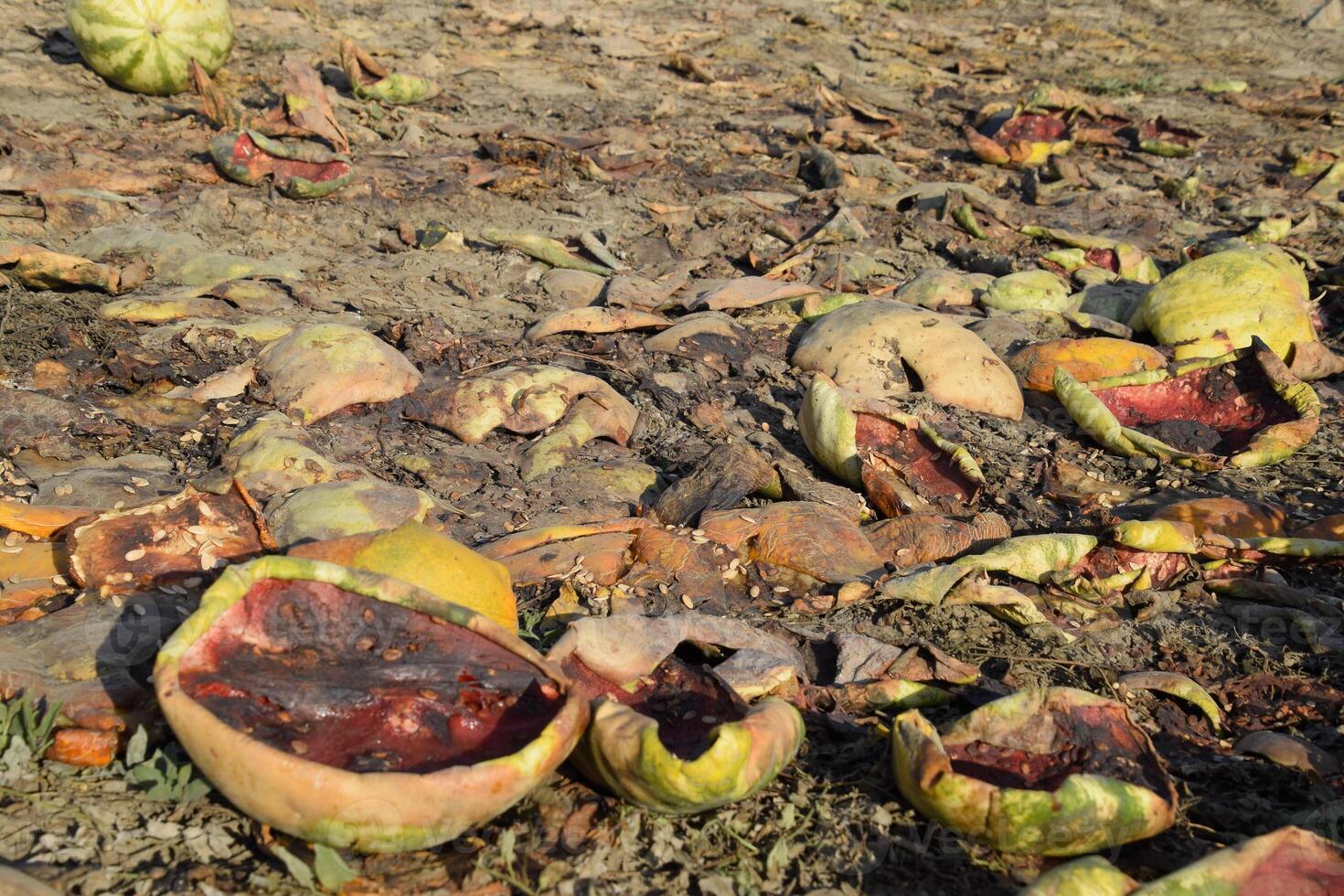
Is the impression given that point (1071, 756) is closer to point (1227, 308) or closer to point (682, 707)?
point (682, 707)

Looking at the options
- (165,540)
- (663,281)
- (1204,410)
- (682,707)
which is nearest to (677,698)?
(682,707)

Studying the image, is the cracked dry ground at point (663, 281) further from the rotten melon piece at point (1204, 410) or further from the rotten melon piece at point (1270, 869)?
the rotten melon piece at point (1270, 869)

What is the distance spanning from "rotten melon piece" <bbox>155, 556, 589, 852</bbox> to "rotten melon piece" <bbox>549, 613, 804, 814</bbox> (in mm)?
156

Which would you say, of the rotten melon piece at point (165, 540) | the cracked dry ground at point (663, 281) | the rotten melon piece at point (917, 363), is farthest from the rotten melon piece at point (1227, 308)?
the rotten melon piece at point (165, 540)

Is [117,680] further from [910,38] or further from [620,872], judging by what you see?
[910,38]

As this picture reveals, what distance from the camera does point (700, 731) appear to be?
2.76 metres

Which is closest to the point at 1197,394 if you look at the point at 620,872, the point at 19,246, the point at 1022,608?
the point at 1022,608

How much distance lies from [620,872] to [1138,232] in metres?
7.21

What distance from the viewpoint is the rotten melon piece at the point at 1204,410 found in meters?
4.93

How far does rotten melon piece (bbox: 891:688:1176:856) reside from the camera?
241cm

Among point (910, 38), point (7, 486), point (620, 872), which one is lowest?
point (7, 486)

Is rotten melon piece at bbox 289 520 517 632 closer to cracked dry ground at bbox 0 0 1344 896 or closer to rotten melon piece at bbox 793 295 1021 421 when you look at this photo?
cracked dry ground at bbox 0 0 1344 896

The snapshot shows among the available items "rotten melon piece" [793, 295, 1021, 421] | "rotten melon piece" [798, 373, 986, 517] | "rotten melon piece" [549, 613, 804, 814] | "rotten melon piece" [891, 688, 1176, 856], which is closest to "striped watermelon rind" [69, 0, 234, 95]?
"rotten melon piece" [793, 295, 1021, 421]

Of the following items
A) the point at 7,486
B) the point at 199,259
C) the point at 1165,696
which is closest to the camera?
the point at 1165,696
